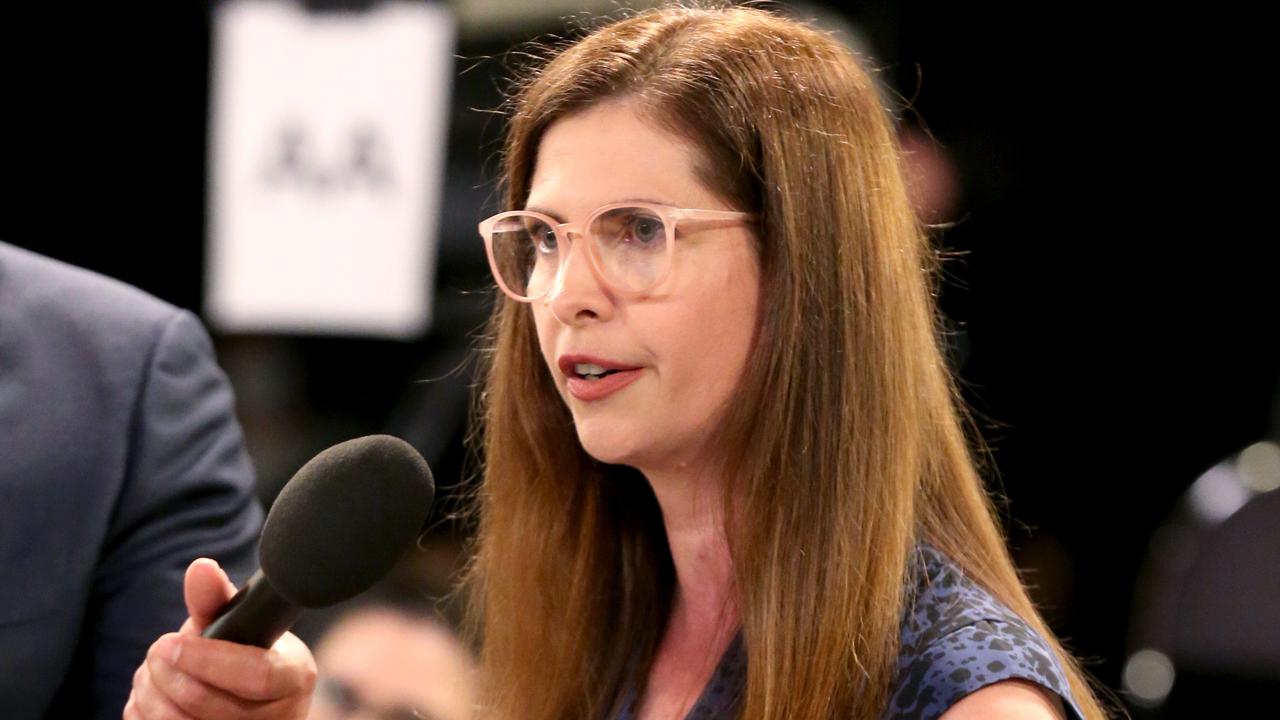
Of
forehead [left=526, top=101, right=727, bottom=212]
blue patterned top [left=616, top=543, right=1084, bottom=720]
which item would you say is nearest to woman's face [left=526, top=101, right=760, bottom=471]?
forehead [left=526, top=101, right=727, bottom=212]

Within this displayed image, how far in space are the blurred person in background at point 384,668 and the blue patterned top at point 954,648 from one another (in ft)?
3.88

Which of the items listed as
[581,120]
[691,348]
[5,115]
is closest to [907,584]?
[691,348]

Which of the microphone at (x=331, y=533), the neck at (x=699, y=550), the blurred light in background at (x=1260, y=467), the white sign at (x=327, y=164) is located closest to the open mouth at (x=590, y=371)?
the neck at (x=699, y=550)

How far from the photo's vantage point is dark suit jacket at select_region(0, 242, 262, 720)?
1.44 m

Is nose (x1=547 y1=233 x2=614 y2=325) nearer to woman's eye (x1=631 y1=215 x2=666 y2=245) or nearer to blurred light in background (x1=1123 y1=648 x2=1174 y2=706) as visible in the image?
woman's eye (x1=631 y1=215 x2=666 y2=245)

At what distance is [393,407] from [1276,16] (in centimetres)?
249

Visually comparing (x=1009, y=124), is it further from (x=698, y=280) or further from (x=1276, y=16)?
(x=698, y=280)

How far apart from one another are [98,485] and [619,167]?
2.05ft

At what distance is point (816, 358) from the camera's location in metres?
1.32

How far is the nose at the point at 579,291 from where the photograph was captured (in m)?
1.31

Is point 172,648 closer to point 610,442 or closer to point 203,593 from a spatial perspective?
point 203,593

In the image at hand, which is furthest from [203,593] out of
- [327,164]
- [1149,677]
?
[327,164]

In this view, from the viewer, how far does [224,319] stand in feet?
12.3

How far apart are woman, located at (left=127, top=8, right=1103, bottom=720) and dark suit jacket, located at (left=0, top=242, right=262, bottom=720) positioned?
375 mm
